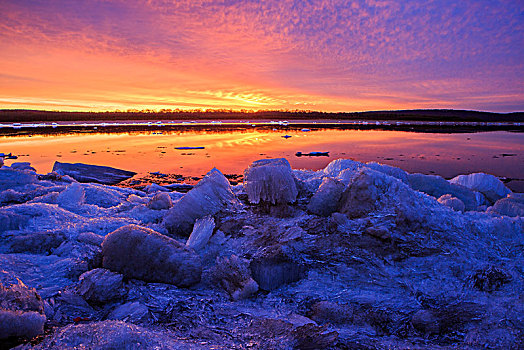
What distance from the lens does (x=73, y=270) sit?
6.68ft

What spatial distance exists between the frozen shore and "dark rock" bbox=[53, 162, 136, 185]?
4425mm

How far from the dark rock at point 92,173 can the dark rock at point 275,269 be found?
5965mm

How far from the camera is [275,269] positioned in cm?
205

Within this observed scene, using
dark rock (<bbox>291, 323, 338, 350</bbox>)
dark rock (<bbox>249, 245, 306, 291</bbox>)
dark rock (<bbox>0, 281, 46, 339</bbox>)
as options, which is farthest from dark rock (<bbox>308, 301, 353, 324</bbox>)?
dark rock (<bbox>0, 281, 46, 339</bbox>)

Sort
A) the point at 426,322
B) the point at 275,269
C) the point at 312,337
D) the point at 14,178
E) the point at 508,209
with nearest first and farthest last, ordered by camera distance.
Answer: the point at 312,337, the point at 426,322, the point at 275,269, the point at 508,209, the point at 14,178

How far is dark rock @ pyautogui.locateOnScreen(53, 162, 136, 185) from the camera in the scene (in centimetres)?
709

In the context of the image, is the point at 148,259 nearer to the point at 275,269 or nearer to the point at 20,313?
the point at 20,313

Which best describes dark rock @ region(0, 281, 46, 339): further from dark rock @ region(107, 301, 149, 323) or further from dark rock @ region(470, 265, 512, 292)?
dark rock @ region(470, 265, 512, 292)

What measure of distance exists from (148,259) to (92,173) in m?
6.51

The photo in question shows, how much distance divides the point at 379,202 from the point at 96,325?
2202 millimetres

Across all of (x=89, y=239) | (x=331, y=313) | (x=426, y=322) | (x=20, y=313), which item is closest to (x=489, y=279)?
(x=426, y=322)

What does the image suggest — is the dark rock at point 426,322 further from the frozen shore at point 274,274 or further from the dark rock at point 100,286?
the dark rock at point 100,286

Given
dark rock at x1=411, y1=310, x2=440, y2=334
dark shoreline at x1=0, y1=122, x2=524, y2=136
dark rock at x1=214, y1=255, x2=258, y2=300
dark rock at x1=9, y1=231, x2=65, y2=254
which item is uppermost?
dark shoreline at x1=0, y1=122, x2=524, y2=136

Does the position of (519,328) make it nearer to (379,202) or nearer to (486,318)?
(486,318)
